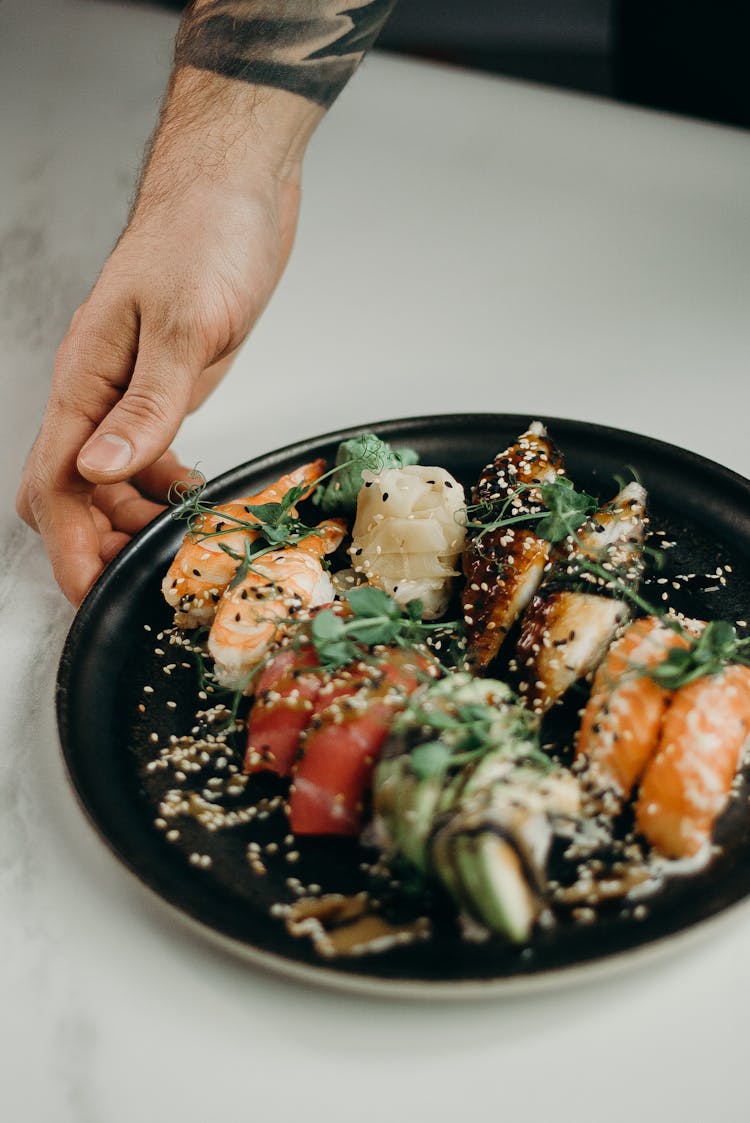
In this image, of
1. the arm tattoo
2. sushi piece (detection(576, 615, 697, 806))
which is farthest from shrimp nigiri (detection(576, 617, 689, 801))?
the arm tattoo

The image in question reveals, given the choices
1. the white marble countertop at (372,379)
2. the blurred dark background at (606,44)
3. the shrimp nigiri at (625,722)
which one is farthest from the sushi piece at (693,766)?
the blurred dark background at (606,44)

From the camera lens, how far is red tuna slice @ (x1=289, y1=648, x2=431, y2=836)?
149 centimetres

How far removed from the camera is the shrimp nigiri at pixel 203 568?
6.36ft

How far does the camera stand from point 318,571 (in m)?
1.92

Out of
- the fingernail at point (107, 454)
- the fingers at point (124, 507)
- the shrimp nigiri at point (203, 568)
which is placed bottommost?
the fingers at point (124, 507)

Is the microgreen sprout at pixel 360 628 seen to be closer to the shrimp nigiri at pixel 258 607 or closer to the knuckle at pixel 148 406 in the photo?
the shrimp nigiri at pixel 258 607

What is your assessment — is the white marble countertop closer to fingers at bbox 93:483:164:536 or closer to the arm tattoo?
fingers at bbox 93:483:164:536

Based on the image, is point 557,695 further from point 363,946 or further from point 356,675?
point 363,946

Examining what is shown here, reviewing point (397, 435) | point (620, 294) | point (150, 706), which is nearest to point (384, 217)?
point (620, 294)

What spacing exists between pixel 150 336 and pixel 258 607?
0.68 metres

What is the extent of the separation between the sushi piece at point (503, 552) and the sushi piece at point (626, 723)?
0.30 m

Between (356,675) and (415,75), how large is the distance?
3.36 meters

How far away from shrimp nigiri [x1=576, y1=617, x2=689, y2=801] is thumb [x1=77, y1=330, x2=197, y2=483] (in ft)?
3.26

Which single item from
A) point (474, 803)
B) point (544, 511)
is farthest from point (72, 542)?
point (474, 803)
